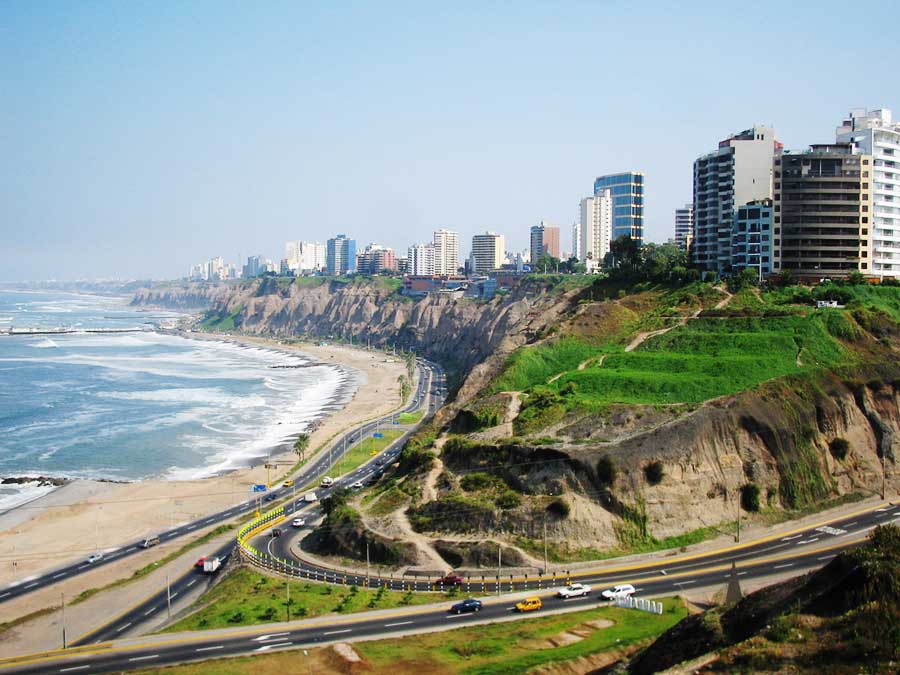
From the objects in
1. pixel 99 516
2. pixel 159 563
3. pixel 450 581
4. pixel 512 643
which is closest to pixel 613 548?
pixel 450 581

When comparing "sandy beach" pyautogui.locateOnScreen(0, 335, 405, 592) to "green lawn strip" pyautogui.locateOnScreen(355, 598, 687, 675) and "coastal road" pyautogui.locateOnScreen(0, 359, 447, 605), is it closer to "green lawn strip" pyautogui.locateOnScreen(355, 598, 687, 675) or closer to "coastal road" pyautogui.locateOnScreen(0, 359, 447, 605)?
"coastal road" pyautogui.locateOnScreen(0, 359, 447, 605)

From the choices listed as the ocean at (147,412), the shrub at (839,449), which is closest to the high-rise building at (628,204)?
the ocean at (147,412)

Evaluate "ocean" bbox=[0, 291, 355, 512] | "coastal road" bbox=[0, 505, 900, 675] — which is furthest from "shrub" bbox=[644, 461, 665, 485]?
"ocean" bbox=[0, 291, 355, 512]

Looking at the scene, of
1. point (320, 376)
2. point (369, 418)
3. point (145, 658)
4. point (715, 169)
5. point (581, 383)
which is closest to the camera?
point (145, 658)

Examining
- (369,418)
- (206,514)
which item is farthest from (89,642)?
(369,418)

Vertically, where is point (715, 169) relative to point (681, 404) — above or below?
above

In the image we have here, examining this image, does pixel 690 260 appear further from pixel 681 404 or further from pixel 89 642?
pixel 89 642
